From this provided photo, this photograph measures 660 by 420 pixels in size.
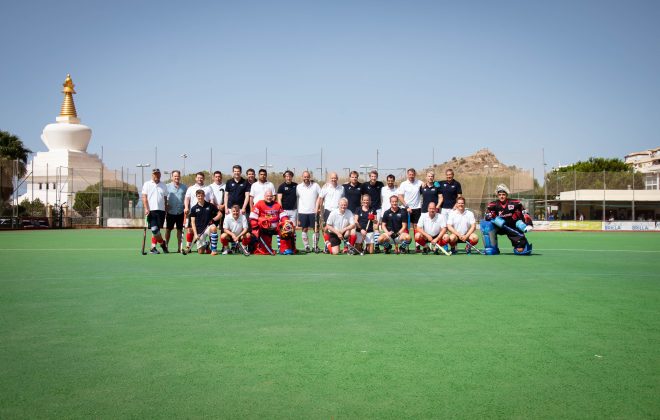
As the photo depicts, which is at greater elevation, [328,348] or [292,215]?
[292,215]

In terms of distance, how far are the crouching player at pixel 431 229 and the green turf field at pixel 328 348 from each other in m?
4.25

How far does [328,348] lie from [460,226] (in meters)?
8.28

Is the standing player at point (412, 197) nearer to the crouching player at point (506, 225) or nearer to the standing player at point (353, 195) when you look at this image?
the standing player at point (353, 195)

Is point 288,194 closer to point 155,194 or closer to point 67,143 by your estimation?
point 155,194


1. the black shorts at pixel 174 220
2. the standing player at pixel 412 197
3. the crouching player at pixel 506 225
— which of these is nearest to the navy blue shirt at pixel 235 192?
the black shorts at pixel 174 220

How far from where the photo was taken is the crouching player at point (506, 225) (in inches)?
434

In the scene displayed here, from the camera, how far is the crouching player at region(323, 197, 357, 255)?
11195 mm

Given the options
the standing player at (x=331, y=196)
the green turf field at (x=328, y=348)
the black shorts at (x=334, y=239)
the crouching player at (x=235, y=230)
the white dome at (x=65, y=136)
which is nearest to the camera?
the green turf field at (x=328, y=348)

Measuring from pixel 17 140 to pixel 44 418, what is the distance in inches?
1701

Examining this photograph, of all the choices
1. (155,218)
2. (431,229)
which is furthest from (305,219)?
(155,218)

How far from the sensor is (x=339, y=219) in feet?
37.3

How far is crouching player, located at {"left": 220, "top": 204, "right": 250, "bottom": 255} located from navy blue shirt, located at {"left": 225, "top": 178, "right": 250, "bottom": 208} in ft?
1.35

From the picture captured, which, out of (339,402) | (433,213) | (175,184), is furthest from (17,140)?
(339,402)

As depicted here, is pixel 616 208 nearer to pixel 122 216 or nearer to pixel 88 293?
pixel 122 216
